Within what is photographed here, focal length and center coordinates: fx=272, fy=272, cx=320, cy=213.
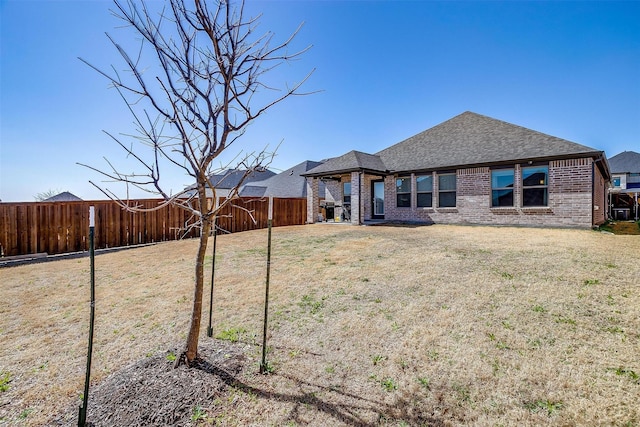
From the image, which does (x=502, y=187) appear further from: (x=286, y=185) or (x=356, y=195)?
(x=286, y=185)

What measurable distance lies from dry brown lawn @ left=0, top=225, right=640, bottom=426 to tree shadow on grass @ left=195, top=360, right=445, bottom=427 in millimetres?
14

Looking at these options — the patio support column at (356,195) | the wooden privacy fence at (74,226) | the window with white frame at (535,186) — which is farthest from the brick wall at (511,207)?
the wooden privacy fence at (74,226)

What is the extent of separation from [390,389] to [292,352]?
4.00 ft

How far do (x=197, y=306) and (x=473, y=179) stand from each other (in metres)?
13.5

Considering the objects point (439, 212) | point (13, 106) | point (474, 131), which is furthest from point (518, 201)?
point (13, 106)

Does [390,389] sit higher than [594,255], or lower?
lower

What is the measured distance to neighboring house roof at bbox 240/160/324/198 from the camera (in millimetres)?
29109

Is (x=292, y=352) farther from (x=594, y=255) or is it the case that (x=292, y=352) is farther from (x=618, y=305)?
(x=594, y=255)

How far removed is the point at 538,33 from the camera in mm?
10258

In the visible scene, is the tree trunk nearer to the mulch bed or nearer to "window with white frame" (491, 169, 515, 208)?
the mulch bed

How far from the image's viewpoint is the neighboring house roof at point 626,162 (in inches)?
1431

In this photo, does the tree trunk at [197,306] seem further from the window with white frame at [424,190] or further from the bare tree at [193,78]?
the window with white frame at [424,190]

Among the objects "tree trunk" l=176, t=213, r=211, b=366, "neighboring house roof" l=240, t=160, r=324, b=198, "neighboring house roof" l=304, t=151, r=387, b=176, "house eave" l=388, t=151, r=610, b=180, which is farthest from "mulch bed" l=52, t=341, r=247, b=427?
"neighboring house roof" l=240, t=160, r=324, b=198

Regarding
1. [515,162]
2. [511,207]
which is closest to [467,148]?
[515,162]
